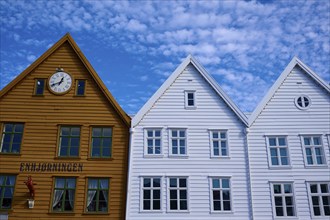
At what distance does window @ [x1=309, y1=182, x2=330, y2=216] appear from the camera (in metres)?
20.5

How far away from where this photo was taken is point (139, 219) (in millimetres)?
20062

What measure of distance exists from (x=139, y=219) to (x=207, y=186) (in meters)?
4.29

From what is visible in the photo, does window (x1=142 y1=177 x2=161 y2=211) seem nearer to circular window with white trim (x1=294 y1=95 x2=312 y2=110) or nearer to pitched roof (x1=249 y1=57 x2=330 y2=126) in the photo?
pitched roof (x1=249 y1=57 x2=330 y2=126)

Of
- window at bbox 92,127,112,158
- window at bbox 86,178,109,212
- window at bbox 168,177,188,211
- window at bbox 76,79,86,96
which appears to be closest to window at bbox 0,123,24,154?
window at bbox 76,79,86,96

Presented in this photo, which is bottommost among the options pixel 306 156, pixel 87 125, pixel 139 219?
pixel 139 219

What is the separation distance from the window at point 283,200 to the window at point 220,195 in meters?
2.63

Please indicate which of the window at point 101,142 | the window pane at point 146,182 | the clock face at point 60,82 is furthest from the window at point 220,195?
the clock face at point 60,82

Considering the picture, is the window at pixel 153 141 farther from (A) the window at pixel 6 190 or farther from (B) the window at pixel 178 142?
(A) the window at pixel 6 190

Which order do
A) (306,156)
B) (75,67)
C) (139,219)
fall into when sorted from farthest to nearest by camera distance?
(75,67) → (306,156) → (139,219)

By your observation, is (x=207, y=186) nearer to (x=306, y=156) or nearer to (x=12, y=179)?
(x=306, y=156)

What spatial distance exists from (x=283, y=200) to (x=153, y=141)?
8268 mm

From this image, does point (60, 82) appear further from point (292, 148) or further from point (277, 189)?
point (292, 148)

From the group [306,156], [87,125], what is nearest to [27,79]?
[87,125]

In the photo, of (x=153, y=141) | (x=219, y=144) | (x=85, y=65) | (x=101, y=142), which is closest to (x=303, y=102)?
(x=219, y=144)
